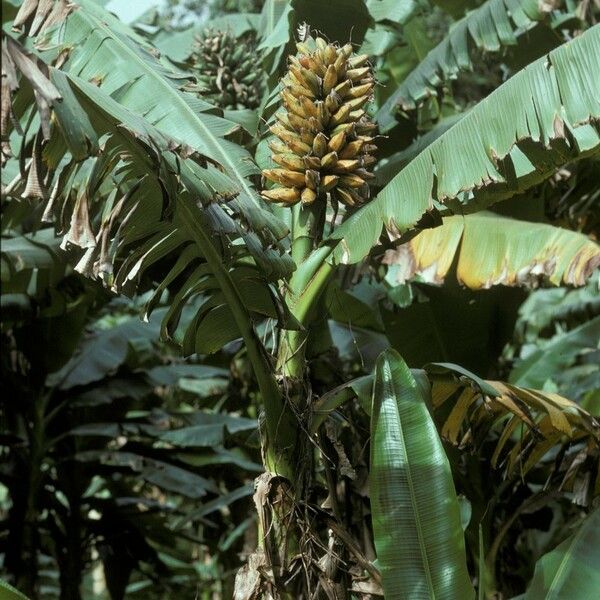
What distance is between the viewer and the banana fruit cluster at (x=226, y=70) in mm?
4652

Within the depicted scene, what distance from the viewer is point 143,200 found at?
2.70 m

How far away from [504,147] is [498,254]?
851mm

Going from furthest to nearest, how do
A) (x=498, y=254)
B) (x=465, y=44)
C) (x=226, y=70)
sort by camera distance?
(x=226, y=70)
(x=465, y=44)
(x=498, y=254)

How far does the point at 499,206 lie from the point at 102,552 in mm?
3324

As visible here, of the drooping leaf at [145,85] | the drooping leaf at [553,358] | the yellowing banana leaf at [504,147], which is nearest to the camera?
the yellowing banana leaf at [504,147]

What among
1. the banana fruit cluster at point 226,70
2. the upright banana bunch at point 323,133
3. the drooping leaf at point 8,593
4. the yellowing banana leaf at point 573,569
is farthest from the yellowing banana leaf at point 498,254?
the drooping leaf at point 8,593

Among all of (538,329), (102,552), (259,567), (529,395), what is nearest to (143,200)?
(259,567)

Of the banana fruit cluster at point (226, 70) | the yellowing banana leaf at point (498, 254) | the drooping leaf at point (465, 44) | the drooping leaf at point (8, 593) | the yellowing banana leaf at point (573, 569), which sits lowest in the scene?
the yellowing banana leaf at point (573, 569)

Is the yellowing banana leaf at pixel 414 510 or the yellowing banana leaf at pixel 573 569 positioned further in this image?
the yellowing banana leaf at pixel 573 569

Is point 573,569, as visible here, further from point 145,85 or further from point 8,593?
point 145,85

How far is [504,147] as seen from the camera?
8.84ft

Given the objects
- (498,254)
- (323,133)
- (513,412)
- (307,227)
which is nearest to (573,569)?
(513,412)

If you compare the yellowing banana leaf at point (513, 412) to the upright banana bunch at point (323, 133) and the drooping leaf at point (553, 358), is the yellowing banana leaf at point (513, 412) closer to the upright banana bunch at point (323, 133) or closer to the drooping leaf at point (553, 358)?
the upright banana bunch at point (323, 133)

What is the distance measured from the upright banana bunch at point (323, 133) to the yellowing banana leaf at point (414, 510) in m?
0.72
